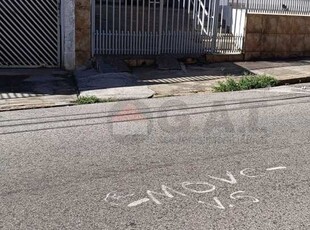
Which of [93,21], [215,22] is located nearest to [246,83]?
[215,22]

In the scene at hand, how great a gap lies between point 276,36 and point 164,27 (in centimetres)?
317

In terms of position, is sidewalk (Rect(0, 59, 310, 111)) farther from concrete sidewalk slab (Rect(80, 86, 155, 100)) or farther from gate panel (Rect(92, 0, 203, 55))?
gate panel (Rect(92, 0, 203, 55))

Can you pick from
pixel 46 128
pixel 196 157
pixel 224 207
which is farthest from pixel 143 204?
pixel 46 128

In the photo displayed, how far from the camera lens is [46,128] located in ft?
21.0

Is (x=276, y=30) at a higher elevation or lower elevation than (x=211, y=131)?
higher

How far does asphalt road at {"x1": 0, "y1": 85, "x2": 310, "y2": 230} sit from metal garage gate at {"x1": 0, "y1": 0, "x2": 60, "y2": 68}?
3.68 meters

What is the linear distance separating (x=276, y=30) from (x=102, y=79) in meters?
5.32

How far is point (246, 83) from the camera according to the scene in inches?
375

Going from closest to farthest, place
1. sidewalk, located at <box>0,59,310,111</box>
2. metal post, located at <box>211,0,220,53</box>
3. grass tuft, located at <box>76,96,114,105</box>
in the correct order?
grass tuft, located at <box>76,96,114,105</box>
sidewalk, located at <box>0,59,310,111</box>
metal post, located at <box>211,0,220,53</box>

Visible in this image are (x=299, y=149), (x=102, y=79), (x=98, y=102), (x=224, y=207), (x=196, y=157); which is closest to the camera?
(x=224, y=207)

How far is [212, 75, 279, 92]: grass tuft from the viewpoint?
9.33 m

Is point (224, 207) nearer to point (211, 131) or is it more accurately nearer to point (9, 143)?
point (211, 131)

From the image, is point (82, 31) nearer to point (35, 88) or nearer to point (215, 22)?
point (35, 88)

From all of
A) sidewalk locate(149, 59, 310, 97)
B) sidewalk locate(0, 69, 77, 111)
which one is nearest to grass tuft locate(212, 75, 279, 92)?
sidewalk locate(149, 59, 310, 97)
